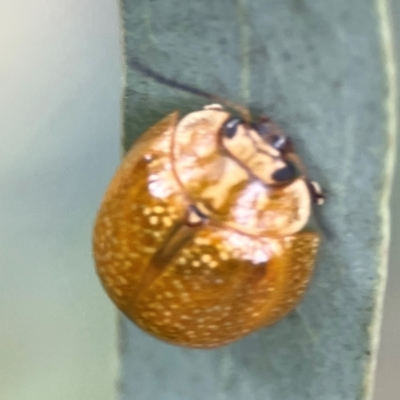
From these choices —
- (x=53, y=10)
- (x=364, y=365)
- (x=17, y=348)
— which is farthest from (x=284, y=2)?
(x=17, y=348)

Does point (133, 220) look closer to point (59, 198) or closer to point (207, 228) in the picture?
point (207, 228)

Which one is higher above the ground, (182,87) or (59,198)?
(182,87)

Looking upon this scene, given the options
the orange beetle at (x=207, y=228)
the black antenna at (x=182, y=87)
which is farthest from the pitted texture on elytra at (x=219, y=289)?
Result: the black antenna at (x=182, y=87)

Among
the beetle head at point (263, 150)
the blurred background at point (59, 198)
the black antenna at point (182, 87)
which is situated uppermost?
the black antenna at point (182, 87)

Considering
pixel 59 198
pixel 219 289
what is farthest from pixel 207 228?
pixel 59 198

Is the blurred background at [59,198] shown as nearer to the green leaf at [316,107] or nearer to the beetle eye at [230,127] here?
the green leaf at [316,107]

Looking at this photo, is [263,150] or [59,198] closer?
[263,150]

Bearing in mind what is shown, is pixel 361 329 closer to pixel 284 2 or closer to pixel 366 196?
pixel 366 196
